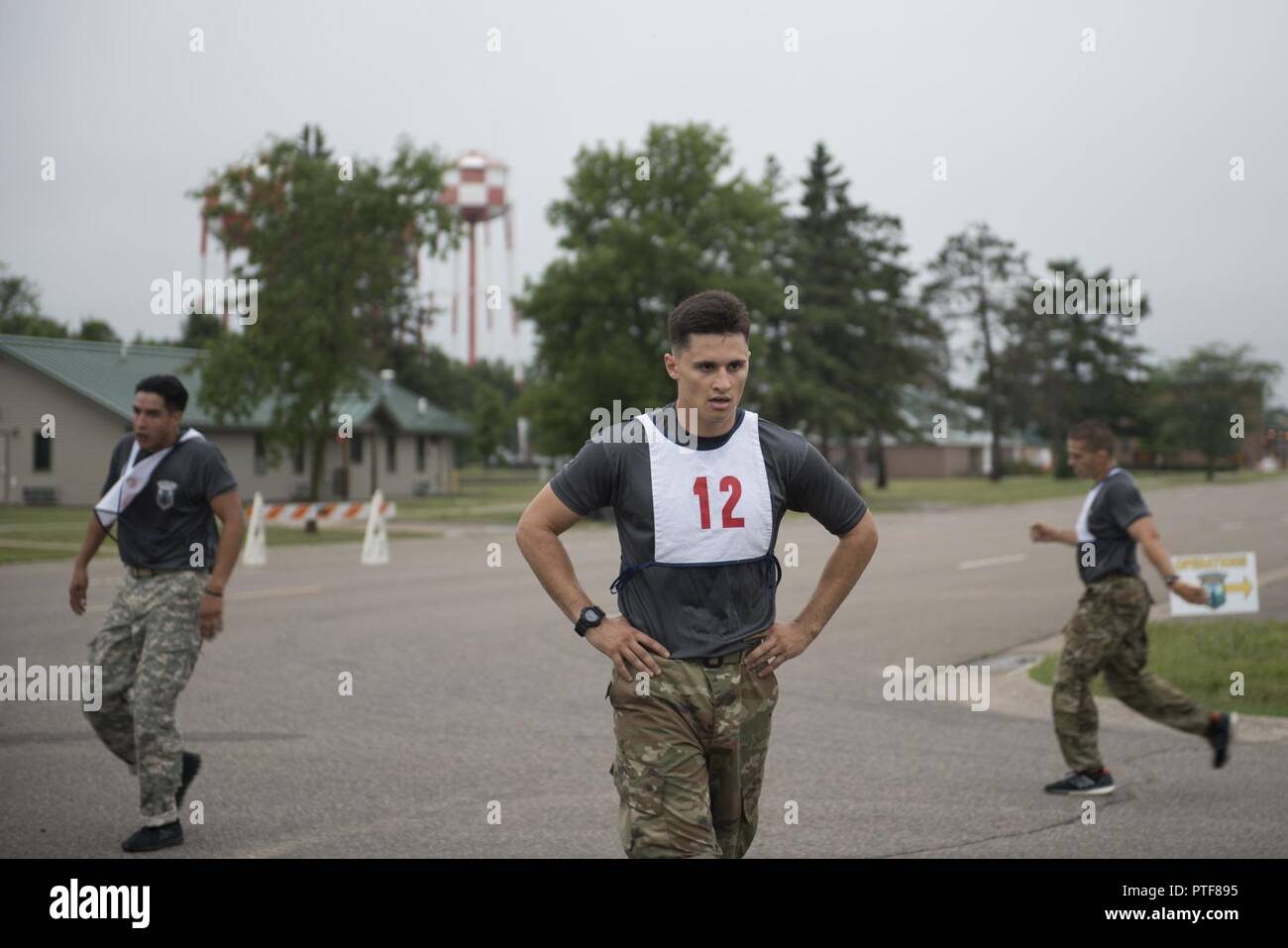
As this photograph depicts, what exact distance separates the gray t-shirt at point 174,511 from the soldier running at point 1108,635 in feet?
14.0

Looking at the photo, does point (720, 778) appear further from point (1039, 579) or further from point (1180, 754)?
point (1039, 579)

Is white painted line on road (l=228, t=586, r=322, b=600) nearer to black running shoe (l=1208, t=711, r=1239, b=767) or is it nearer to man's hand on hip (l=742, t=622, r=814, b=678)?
black running shoe (l=1208, t=711, r=1239, b=767)

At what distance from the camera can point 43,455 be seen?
4228 centimetres

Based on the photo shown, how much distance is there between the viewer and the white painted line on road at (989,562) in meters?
22.0

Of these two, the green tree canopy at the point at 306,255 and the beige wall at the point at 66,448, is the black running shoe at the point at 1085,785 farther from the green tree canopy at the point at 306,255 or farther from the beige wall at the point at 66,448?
the beige wall at the point at 66,448

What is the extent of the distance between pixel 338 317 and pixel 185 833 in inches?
1005

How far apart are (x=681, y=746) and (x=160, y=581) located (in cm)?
336

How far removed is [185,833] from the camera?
6.25 metres

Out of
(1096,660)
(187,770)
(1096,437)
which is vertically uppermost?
(1096,437)

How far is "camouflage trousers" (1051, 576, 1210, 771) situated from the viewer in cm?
713

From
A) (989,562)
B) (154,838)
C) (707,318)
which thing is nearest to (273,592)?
(154,838)

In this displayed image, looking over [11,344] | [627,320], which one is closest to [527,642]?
[627,320]

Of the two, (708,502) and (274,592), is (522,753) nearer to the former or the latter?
(708,502)

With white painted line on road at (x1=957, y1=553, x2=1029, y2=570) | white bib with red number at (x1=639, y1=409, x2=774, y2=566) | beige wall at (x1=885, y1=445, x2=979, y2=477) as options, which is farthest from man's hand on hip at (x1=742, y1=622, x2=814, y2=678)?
beige wall at (x1=885, y1=445, x2=979, y2=477)
